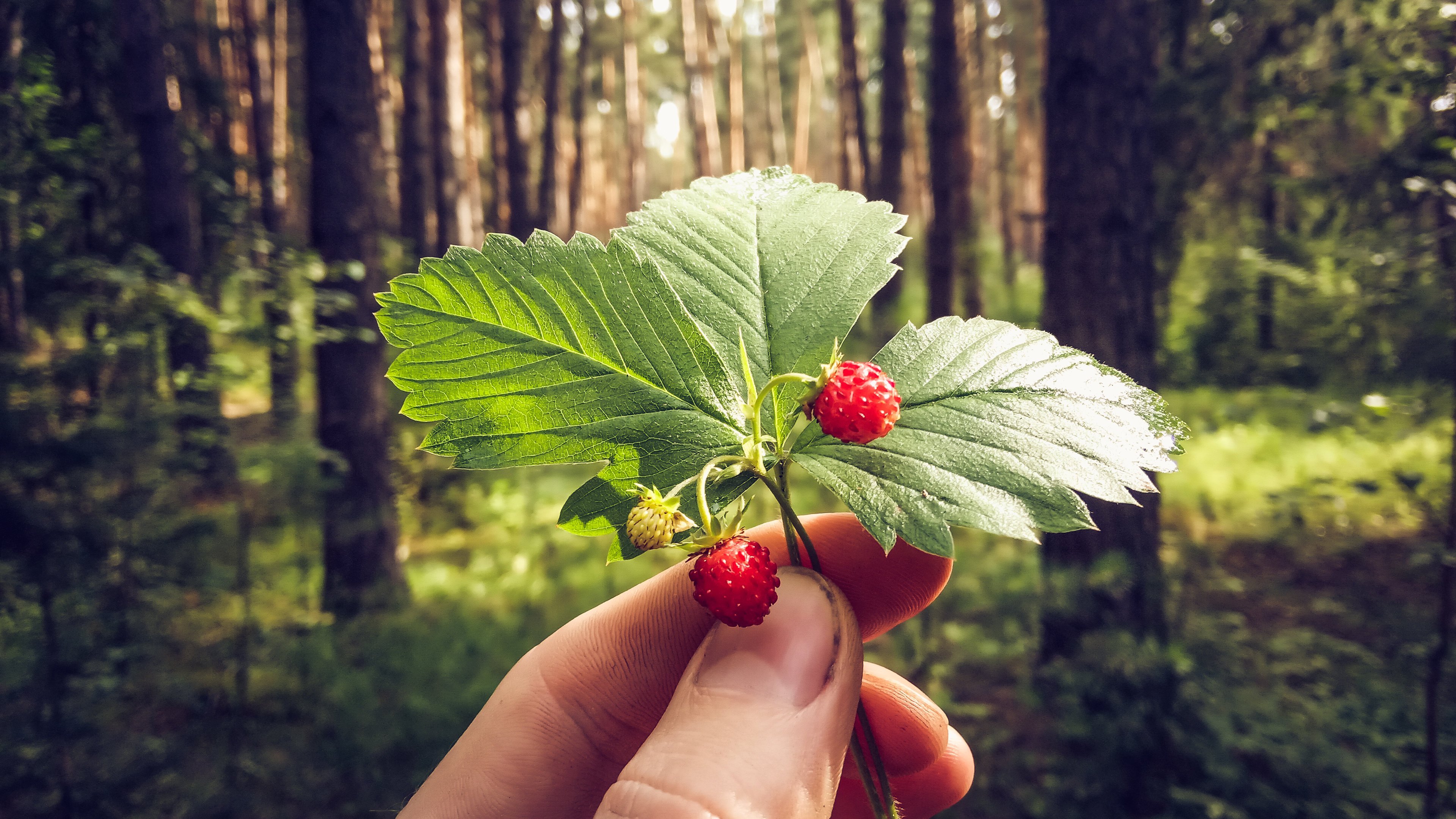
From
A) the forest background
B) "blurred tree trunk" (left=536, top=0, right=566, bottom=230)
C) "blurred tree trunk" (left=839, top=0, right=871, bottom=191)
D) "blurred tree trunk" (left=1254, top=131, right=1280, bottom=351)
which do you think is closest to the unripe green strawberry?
the forest background

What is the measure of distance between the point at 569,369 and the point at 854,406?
404 millimetres

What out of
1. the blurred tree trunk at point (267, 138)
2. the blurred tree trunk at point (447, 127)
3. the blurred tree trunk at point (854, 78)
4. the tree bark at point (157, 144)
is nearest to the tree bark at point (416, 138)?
the blurred tree trunk at point (447, 127)

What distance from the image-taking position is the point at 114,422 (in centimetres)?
487

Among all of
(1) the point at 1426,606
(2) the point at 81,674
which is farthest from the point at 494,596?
(1) the point at 1426,606

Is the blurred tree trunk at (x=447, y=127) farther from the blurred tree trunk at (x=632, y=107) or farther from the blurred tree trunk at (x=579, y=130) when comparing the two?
the blurred tree trunk at (x=632, y=107)

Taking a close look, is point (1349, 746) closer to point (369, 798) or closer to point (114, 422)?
point (369, 798)

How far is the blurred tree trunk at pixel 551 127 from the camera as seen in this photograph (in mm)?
14797

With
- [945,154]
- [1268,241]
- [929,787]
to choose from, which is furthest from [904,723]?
[945,154]

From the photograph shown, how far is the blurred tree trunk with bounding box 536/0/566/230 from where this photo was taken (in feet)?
48.5

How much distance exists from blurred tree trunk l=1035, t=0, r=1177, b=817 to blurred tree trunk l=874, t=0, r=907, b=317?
810 centimetres

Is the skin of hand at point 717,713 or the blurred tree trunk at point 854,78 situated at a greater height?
the blurred tree trunk at point 854,78

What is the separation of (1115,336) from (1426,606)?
4225mm

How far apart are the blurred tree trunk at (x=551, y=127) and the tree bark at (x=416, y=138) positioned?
2.89 metres

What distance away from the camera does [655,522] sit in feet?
2.65
